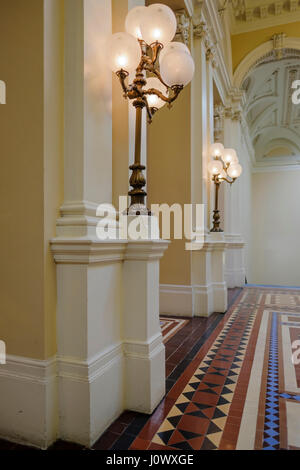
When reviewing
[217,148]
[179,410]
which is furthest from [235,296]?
[179,410]

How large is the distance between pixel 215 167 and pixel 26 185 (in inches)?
184

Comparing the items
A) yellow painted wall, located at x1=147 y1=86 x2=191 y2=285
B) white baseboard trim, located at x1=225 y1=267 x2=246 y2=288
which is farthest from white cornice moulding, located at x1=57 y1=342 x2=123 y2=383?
white baseboard trim, located at x1=225 y1=267 x2=246 y2=288

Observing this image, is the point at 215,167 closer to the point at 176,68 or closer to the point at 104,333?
the point at 176,68

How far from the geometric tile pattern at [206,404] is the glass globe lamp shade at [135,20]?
3097mm

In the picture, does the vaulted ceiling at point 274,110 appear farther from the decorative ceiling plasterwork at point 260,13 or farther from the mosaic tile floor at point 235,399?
the mosaic tile floor at point 235,399

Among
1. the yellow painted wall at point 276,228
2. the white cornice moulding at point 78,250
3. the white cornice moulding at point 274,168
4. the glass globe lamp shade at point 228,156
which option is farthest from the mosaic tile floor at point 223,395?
the white cornice moulding at point 274,168

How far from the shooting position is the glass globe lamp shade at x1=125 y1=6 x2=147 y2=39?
8.46 feet

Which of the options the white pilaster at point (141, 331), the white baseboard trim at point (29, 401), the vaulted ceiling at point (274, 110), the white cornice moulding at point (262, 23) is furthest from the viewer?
the vaulted ceiling at point (274, 110)

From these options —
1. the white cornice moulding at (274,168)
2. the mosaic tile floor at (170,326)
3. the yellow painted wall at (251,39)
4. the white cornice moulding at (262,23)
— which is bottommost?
the mosaic tile floor at (170,326)

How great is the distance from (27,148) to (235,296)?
6789mm

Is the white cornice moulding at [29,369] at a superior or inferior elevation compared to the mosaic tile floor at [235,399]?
superior

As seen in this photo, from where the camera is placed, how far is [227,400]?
279 centimetres

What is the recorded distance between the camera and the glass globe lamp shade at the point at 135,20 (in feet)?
8.46

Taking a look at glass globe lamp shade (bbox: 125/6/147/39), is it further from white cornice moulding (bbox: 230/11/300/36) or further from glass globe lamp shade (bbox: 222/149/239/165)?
white cornice moulding (bbox: 230/11/300/36)
